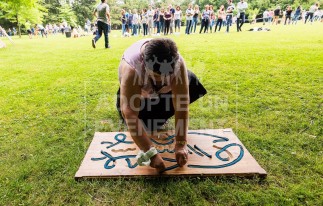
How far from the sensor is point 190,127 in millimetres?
3041

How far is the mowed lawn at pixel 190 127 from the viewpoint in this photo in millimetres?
1899

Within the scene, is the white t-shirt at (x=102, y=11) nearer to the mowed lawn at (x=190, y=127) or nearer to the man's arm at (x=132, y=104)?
the mowed lawn at (x=190, y=127)

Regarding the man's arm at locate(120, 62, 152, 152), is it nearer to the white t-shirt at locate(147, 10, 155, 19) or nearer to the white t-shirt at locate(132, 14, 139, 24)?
the white t-shirt at locate(147, 10, 155, 19)

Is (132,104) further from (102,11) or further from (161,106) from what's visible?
(102,11)

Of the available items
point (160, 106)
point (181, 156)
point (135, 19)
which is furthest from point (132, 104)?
point (135, 19)

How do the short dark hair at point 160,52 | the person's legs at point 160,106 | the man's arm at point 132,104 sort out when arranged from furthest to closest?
the person's legs at point 160,106 → the man's arm at point 132,104 → the short dark hair at point 160,52

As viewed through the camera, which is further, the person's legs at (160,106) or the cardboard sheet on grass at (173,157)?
the person's legs at (160,106)

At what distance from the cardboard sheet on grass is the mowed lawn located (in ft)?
0.28

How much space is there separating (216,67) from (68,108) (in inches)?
131

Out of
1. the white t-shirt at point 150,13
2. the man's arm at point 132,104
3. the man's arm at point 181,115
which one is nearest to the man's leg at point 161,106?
the man's arm at point 181,115

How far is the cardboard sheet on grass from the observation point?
82.1 inches

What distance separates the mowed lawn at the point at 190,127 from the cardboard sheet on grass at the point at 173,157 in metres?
0.08

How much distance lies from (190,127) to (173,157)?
0.79 metres

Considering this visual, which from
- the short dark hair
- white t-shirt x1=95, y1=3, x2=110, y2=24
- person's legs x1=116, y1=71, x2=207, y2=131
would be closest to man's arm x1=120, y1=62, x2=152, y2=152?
the short dark hair
